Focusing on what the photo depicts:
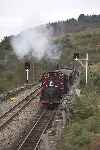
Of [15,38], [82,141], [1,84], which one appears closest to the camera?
[82,141]

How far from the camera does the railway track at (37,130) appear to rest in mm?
21406

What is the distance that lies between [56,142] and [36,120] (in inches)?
308

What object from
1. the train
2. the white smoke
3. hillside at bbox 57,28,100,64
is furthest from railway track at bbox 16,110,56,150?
hillside at bbox 57,28,100,64

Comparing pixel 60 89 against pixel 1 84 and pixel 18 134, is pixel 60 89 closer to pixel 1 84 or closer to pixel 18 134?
pixel 18 134

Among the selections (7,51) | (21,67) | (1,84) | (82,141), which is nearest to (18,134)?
(82,141)

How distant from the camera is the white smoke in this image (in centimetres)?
6347

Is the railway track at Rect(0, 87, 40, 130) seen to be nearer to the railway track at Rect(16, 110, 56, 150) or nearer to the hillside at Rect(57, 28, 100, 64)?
the railway track at Rect(16, 110, 56, 150)

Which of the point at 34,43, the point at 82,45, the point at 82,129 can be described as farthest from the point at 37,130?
the point at 82,45

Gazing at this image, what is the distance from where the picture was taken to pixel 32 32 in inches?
2505

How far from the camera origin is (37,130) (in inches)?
1008

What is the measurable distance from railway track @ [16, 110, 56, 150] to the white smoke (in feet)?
101

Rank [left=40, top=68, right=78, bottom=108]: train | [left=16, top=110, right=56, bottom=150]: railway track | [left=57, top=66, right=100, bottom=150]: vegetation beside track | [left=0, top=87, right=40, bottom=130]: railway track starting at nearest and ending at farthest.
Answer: [left=57, top=66, right=100, bottom=150]: vegetation beside track → [left=16, top=110, right=56, bottom=150]: railway track → [left=0, top=87, right=40, bottom=130]: railway track → [left=40, top=68, right=78, bottom=108]: train

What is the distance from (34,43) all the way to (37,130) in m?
38.3

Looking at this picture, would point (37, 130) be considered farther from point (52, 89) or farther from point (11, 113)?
point (52, 89)
